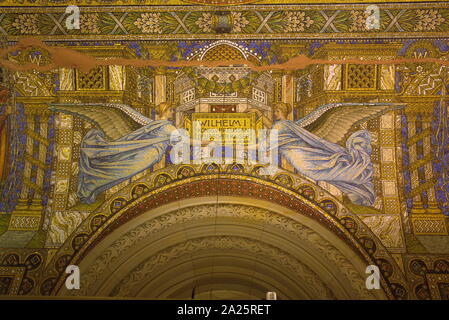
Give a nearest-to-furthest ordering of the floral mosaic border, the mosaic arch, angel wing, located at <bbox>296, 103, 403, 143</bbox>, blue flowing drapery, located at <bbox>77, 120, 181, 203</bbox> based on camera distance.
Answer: the floral mosaic border
the mosaic arch
angel wing, located at <bbox>296, 103, 403, 143</bbox>
blue flowing drapery, located at <bbox>77, 120, 181, 203</bbox>

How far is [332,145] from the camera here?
781cm

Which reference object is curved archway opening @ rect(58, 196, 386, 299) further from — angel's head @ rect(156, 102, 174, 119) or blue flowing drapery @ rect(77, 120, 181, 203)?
angel's head @ rect(156, 102, 174, 119)

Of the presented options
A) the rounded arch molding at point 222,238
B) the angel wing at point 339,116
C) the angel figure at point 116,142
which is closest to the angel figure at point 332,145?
the angel wing at point 339,116

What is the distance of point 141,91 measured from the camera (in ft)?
25.5

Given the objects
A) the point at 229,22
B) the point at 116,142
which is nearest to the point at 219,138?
the point at 116,142

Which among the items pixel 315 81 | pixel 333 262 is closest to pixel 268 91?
pixel 315 81

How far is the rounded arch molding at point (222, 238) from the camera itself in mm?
7746

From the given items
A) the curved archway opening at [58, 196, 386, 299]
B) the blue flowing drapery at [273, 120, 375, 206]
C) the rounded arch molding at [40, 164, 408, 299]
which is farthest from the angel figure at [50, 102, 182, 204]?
the blue flowing drapery at [273, 120, 375, 206]

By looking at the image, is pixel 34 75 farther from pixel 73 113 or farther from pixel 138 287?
pixel 138 287

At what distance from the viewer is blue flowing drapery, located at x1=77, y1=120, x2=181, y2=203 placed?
784cm

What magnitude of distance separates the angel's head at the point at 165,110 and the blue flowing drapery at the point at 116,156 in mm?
112

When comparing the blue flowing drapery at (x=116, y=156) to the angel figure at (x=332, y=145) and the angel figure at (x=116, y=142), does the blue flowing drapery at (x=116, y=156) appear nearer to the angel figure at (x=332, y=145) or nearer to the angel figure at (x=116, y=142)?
the angel figure at (x=116, y=142)

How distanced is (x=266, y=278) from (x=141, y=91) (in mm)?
2399

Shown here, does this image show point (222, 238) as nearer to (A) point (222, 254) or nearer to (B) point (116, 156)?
(A) point (222, 254)
